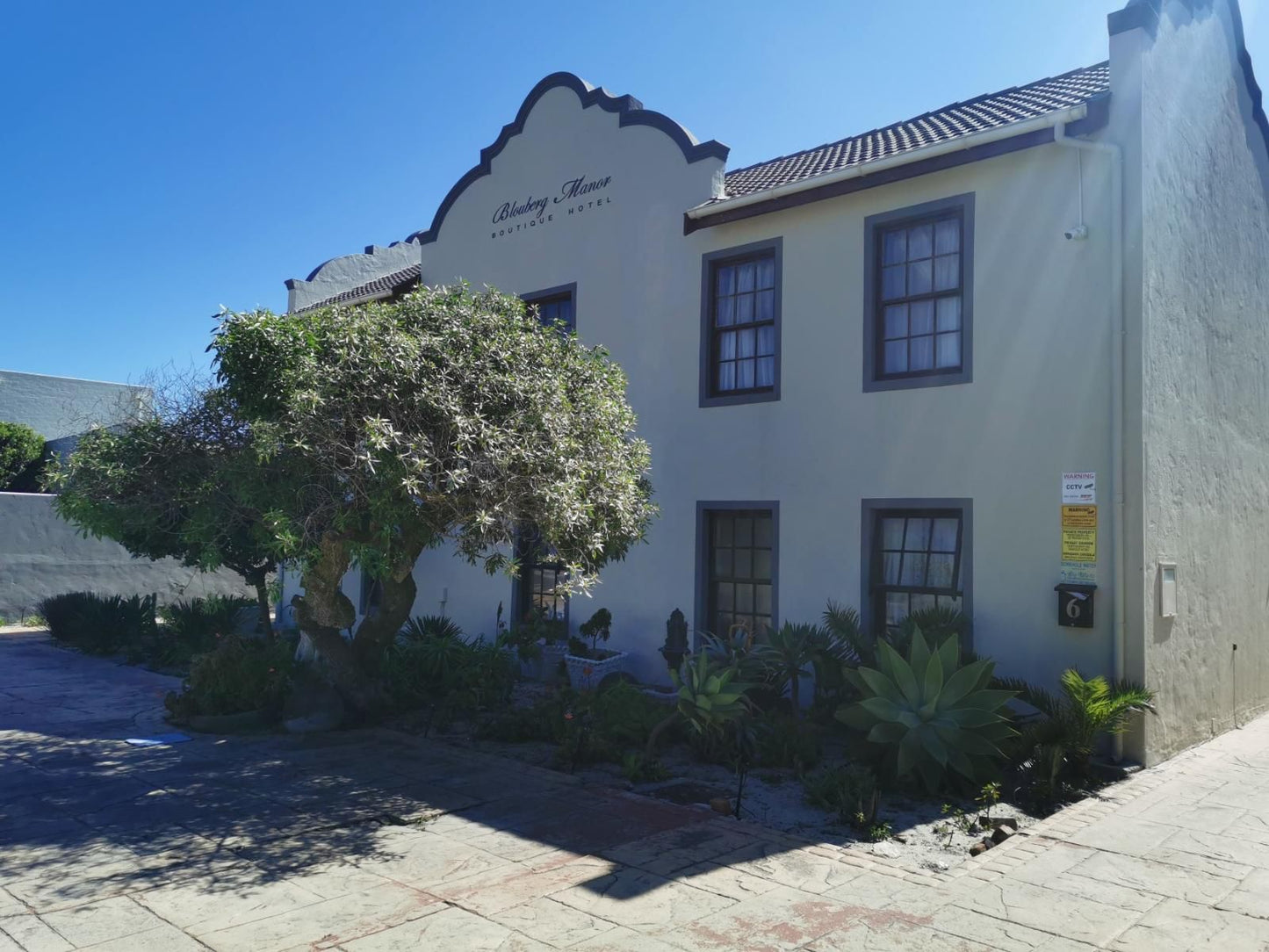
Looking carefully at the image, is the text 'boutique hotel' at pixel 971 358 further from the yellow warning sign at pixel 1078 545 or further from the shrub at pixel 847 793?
the shrub at pixel 847 793

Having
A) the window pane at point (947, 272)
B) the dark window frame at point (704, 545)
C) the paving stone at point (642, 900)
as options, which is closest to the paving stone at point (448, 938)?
the paving stone at point (642, 900)

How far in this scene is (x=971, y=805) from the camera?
7.68 metres

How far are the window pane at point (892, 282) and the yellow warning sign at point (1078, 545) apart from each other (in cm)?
309

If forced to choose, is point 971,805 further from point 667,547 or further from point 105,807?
point 105,807

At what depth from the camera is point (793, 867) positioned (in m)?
6.28

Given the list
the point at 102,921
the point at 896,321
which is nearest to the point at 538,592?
the point at 896,321

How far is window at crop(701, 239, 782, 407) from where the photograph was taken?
38.3 ft

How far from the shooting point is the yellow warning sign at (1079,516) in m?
9.04

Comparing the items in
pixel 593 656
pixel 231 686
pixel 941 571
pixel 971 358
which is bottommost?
pixel 231 686

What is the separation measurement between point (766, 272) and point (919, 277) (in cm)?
202

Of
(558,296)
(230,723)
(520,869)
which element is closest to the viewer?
(520,869)

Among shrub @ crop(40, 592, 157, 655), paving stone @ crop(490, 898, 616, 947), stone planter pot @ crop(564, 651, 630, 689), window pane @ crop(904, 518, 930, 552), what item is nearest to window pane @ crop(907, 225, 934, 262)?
window pane @ crop(904, 518, 930, 552)

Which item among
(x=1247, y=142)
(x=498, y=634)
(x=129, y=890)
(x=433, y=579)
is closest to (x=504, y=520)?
(x=129, y=890)

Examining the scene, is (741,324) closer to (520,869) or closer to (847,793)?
(847,793)
